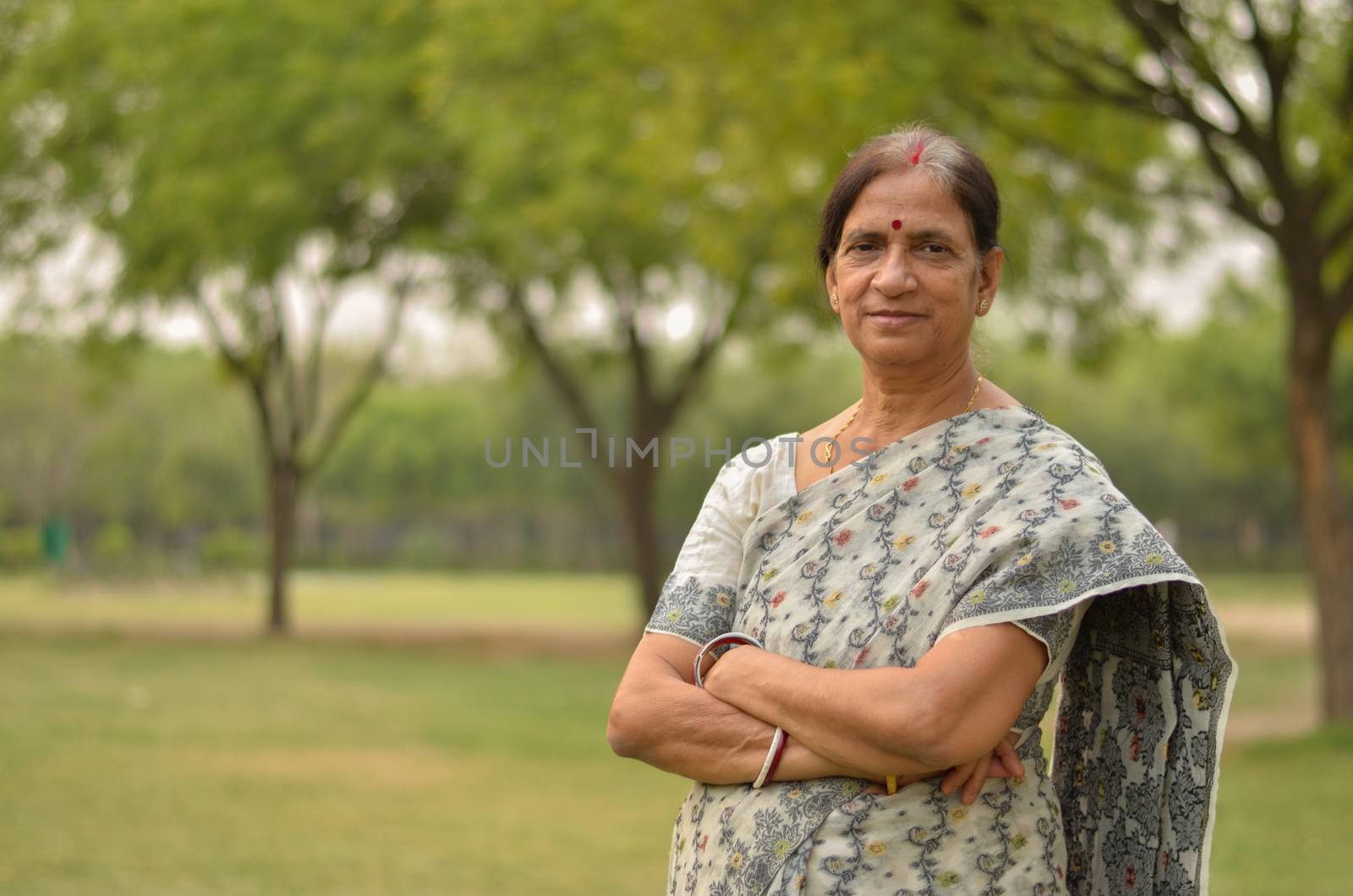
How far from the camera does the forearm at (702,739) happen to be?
1949mm

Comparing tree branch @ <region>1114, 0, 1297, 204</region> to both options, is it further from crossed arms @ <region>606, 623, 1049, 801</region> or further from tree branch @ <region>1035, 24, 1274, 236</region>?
crossed arms @ <region>606, 623, 1049, 801</region>

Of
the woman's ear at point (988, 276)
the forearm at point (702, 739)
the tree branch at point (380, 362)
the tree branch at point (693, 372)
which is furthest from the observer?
the tree branch at point (380, 362)

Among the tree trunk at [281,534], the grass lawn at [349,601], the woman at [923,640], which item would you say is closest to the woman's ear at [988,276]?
the woman at [923,640]

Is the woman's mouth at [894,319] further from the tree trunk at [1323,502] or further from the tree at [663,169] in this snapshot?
the tree trunk at [1323,502]

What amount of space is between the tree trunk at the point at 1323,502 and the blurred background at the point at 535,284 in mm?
28

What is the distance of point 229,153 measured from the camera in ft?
52.4

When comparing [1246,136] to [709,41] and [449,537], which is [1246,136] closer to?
[709,41]

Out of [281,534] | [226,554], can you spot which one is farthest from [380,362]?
[226,554]

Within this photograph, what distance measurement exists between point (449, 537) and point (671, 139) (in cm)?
3555

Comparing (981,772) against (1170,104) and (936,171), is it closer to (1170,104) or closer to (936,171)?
(936,171)

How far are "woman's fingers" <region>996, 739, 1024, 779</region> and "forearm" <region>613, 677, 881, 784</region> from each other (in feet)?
Result: 0.59

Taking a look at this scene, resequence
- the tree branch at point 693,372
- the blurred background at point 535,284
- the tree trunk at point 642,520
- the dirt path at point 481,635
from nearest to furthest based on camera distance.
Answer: the blurred background at point 535,284 < the tree branch at point 693,372 < the tree trunk at point 642,520 < the dirt path at point 481,635

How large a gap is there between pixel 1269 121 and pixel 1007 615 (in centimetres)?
900

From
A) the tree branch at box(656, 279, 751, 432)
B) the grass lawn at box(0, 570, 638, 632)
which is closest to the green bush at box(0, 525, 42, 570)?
the grass lawn at box(0, 570, 638, 632)
